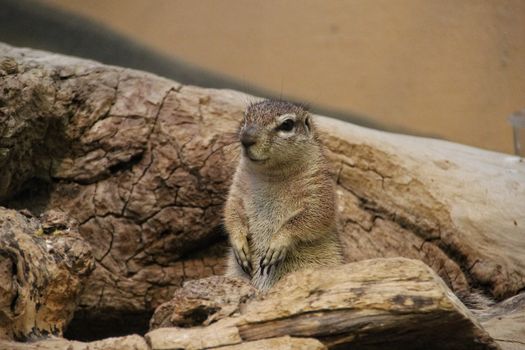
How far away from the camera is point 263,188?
3.84 m

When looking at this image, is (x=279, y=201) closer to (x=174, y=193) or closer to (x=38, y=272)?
(x=174, y=193)

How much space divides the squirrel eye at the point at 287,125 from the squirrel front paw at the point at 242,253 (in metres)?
0.65

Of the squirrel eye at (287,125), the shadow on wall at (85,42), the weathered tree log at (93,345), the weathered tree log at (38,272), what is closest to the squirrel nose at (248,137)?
the squirrel eye at (287,125)

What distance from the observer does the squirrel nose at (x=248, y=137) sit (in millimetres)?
3521

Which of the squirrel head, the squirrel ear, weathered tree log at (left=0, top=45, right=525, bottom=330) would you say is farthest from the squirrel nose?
weathered tree log at (left=0, top=45, right=525, bottom=330)

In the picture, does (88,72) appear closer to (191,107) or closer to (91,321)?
(191,107)

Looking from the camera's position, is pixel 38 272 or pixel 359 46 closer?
pixel 38 272

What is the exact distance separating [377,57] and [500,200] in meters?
1.55

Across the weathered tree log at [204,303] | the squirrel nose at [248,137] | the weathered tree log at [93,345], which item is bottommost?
the weathered tree log at [93,345]

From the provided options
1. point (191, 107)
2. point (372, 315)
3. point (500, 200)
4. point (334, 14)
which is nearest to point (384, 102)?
point (334, 14)

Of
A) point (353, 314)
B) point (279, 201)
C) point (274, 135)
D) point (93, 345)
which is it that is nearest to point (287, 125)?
point (274, 135)

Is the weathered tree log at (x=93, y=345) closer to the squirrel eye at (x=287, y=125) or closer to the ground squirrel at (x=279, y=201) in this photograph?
the ground squirrel at (x=279, y=201)

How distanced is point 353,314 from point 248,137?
1286 mm

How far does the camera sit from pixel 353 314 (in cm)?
254
